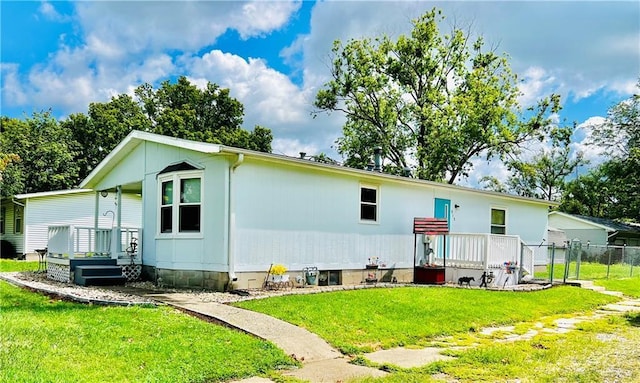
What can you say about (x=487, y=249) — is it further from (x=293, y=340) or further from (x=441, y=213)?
(x=293, y=340)

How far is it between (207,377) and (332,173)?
7.73 m

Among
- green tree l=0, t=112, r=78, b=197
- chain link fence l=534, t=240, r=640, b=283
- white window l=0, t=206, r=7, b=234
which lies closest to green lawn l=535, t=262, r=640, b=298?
chain link fence l=534, t=240, r=640, b=283

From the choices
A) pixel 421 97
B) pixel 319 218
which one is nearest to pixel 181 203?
pixel 319 218

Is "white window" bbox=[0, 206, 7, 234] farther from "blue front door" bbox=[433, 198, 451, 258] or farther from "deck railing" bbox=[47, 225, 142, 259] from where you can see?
"blue front door" bbox=[433, 198, 451, 258]

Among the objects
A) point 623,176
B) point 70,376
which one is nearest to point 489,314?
point 70,376

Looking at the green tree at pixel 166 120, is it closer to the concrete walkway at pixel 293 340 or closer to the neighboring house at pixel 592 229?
the neighboring house at pixel 592 229

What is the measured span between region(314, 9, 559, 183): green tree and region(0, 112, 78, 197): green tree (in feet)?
50.5

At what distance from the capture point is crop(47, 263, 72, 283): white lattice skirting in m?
12.0

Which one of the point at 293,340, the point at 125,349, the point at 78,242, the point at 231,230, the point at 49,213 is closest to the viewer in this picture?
the point at 125,349

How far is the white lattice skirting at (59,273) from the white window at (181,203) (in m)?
2.39

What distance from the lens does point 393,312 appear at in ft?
28.2

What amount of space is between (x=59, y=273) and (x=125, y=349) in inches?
313

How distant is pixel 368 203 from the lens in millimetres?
13289

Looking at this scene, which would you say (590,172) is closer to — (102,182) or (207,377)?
(102,182)
